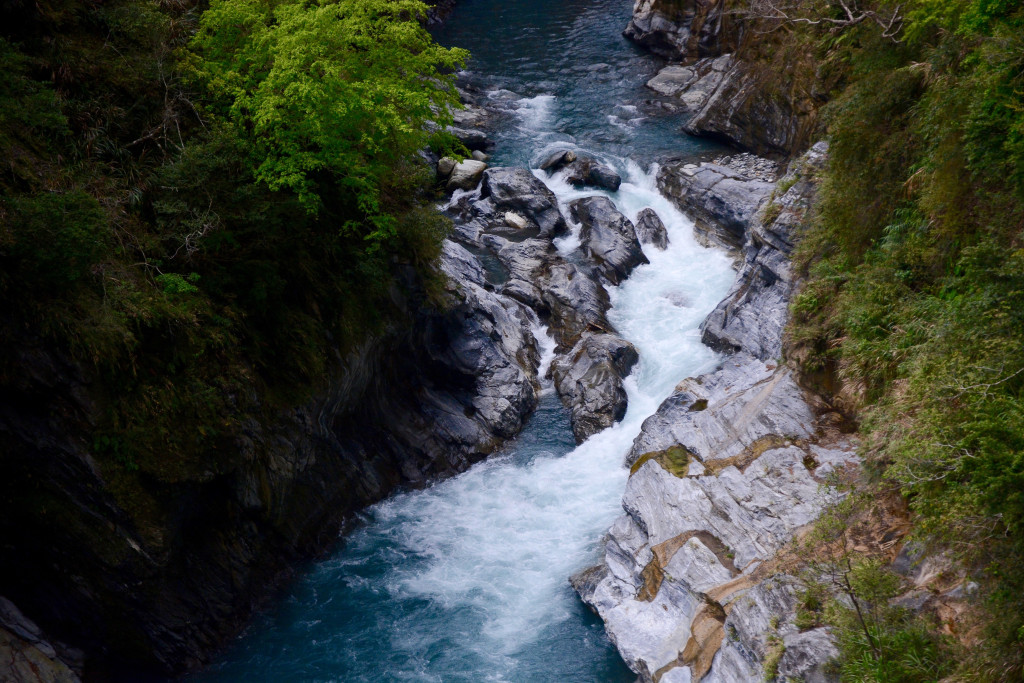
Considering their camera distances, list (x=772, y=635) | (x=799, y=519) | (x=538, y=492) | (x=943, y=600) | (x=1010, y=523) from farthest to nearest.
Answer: (x=538, y=492) → (x=799, y=519) → (x=772, y=635) → (x=943, y=600) → (x=1010, y=523)

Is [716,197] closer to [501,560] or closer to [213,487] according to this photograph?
[501,560]

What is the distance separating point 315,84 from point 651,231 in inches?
595

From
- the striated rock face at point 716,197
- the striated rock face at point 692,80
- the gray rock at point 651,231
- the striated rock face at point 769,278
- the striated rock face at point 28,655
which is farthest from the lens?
the striated rock face at point 692,80

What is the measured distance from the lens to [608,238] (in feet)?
78.9

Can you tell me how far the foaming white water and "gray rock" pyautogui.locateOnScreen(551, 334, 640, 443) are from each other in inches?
13.1

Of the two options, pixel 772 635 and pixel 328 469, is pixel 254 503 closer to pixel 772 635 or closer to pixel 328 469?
pixel 328 469

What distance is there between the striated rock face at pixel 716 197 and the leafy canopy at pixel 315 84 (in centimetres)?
1309

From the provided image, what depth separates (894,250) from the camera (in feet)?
41.2

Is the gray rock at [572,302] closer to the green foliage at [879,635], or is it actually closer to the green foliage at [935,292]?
the green foliage at [935,292]

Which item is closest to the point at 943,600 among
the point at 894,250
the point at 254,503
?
the point at 894,250

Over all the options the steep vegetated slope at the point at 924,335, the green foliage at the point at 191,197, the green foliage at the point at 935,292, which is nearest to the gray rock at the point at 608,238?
the steep vegetated slope at the point at 924,335

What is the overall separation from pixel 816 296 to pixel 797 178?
4.85m

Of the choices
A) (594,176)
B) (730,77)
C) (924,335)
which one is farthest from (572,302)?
(730,77)

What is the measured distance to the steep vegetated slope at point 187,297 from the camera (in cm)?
1096
